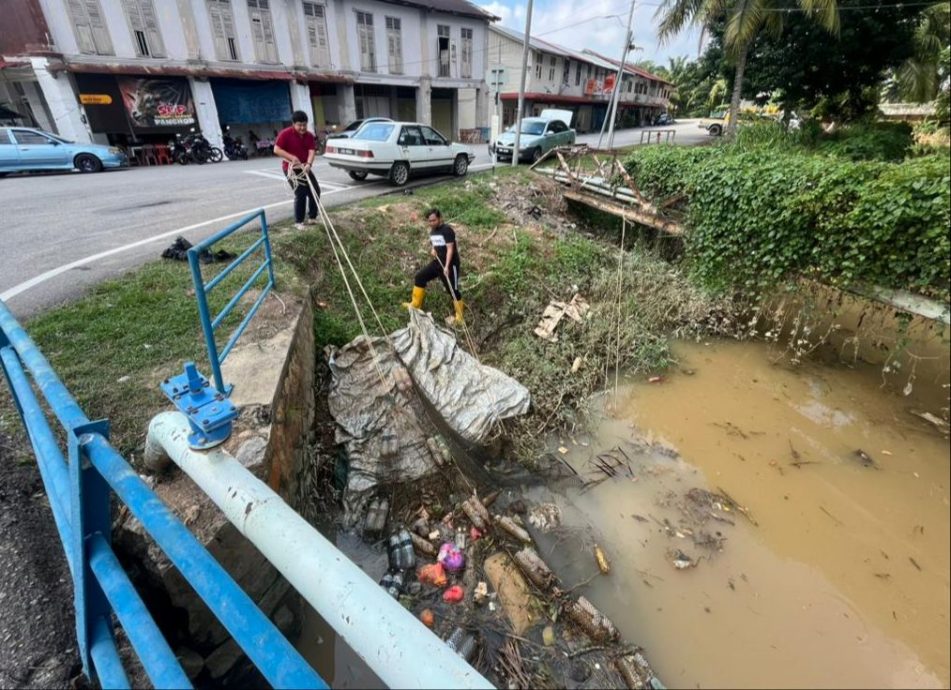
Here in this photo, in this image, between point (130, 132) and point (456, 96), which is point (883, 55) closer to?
point (456, 96)

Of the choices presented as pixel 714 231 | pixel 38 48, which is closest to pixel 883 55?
pixel 714 231

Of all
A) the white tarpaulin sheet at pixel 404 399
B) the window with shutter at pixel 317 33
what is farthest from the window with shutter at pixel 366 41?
the white tarpaulin sheet at pixel 404 399

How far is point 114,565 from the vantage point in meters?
1.25

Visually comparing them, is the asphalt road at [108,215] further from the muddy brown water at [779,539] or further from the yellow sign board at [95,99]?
the yellow sign board at [95,99]

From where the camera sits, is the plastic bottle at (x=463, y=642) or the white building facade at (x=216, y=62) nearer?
the plastic bottle at (x=463, y=642)

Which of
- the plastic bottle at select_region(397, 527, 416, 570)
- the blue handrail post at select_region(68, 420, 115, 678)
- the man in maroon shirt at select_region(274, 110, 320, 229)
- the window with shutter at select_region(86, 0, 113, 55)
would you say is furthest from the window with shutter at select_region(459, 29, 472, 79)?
the blue handrail post at select_region(68, 420, 115, 678)

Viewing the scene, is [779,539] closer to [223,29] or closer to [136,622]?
[136,622]

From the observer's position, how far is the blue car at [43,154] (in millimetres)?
10578

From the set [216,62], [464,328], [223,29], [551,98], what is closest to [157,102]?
[216,62]

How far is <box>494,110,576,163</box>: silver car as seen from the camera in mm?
14781

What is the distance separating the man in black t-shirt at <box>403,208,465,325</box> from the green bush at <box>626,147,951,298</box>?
414 cm

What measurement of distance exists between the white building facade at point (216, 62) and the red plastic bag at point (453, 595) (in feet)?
66.0

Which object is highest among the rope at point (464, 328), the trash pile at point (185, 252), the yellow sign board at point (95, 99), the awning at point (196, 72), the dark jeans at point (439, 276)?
the awning at point (196, 72)

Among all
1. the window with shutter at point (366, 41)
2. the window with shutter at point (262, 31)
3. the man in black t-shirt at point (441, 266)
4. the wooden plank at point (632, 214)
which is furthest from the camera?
the window with shutter at point (366, 41)
